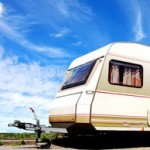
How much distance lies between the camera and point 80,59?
39.7 feet

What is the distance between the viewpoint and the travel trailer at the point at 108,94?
996 centimetres

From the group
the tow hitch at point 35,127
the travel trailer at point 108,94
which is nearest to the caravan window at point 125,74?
the travel trailer at point 108,94

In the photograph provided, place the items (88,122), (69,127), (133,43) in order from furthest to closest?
1. (133,43)
2. (69,127)
3. (88,122)

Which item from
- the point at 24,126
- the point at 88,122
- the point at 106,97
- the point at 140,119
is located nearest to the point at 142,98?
the point at 140,119

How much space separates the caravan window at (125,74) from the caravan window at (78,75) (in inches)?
25.0

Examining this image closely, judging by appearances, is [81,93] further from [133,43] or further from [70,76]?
[133,43]

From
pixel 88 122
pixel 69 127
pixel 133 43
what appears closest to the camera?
pixel 88 122

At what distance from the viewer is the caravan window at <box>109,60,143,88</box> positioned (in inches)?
415

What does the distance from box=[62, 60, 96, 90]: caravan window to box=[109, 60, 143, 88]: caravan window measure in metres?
0.64

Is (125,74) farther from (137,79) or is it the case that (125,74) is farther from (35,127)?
(35,127)

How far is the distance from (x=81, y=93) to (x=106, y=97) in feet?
2.35

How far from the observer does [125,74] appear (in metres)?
10.9

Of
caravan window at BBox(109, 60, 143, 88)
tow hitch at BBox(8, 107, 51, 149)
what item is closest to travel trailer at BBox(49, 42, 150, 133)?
caravan window at BBox(109, 60, 143, 88)

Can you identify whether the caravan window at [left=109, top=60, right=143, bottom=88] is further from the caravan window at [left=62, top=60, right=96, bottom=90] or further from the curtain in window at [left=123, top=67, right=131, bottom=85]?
the caravan window at [left=62, top=60, right=96, bottom=90]
